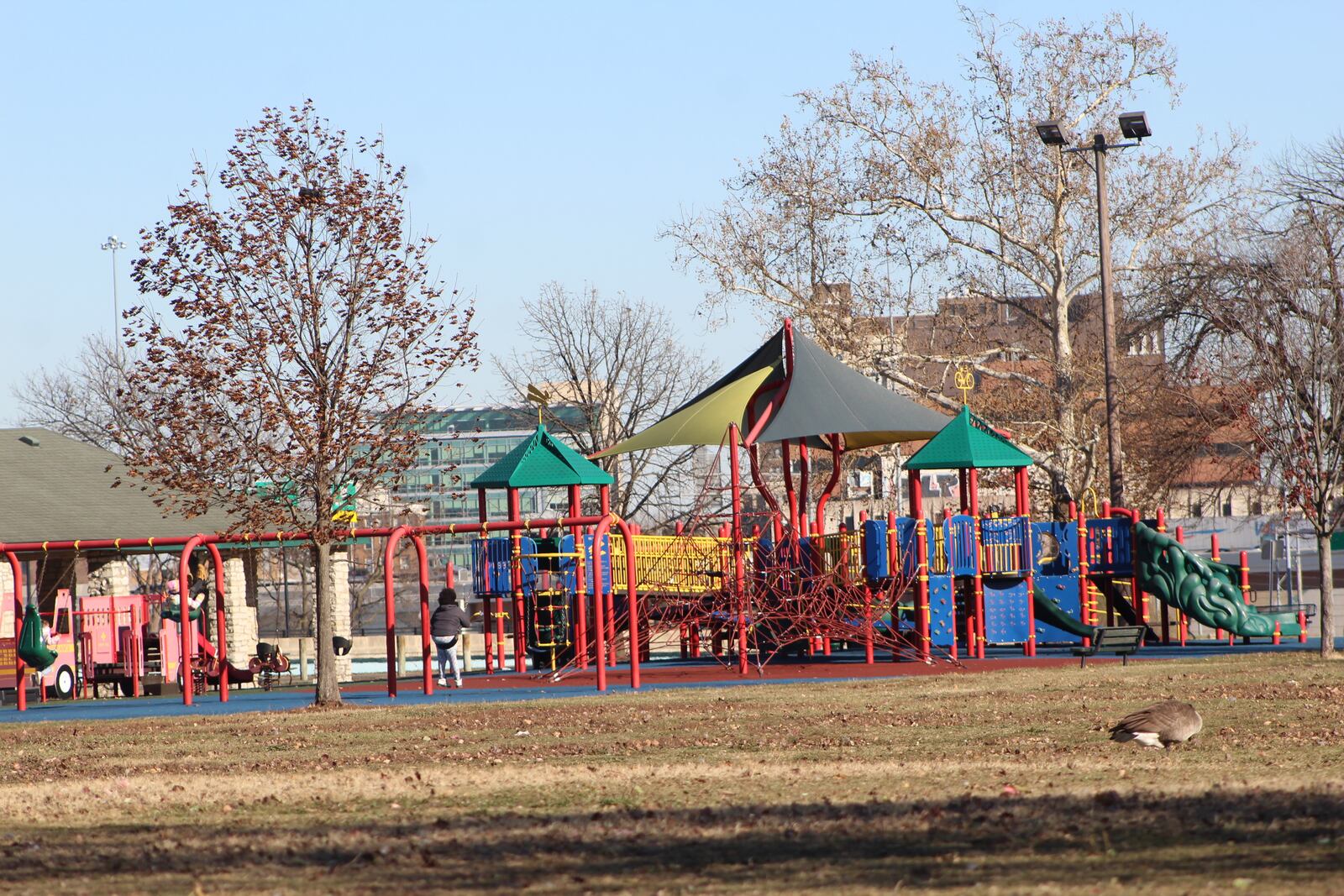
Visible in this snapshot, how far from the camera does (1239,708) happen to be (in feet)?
50.2

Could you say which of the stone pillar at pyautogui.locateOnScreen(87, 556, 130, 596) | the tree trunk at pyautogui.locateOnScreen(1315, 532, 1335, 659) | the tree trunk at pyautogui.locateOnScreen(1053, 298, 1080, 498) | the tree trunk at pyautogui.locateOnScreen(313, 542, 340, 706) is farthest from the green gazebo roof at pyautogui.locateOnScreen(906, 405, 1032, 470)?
the stone pillar at pyautogui.locateOnScreen(87, 556, 130, 596)

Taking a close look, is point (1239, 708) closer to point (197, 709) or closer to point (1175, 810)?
point (1175, 810)

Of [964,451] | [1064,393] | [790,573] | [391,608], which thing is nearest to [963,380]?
[964,451]

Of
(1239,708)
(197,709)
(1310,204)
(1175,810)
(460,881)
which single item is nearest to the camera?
(460,881)

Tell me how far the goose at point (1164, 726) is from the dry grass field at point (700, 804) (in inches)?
6.3

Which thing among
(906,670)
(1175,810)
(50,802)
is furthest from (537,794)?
(906,670)

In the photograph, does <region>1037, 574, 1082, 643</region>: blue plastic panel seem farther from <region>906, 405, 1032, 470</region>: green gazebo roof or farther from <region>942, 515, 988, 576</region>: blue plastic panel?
<region>942, 515, 988, 576</region>: blue plastic panel

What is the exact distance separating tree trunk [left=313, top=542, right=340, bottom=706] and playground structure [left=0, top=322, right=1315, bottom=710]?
2.35m

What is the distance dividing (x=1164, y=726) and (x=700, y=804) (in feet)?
14.1

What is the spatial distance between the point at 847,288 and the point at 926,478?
50530mm

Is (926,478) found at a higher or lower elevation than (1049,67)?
lower

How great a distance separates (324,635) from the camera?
19.8 m

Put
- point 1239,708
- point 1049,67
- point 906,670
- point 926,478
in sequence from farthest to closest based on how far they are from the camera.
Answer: point 926,478 → point 1049,67 → point 906,670 → point 1239,708

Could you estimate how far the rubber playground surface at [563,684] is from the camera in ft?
70.1
